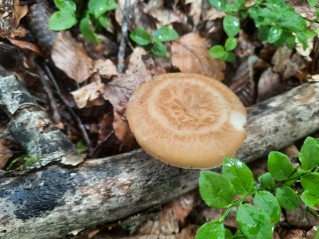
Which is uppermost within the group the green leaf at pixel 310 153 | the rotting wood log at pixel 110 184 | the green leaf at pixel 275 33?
the green leaf at pixel 275 33

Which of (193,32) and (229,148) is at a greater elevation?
(193,32)

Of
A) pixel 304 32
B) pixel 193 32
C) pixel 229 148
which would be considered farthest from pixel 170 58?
pixel 229 148

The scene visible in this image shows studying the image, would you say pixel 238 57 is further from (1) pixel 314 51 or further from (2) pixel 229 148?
(2) pixel 229 148

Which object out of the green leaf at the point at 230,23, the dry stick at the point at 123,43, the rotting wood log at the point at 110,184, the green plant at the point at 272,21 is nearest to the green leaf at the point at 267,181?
the rotting wood log at the point at 110,184

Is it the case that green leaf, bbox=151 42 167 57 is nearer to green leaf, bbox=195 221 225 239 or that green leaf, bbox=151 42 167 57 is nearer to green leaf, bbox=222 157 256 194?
green leaf, bbox=222 157 256 194

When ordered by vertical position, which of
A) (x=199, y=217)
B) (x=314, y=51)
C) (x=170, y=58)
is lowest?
(x=199, y=217)

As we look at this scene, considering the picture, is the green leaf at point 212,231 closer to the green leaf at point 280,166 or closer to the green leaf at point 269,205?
the green leaf at point 269,205

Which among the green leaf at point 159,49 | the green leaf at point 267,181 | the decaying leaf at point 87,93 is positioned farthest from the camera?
the green leaf at point 159,49
